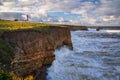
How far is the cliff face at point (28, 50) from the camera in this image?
795 inches

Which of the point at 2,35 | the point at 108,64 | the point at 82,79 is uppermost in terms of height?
the point at 2,35

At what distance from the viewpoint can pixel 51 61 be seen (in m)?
27.8

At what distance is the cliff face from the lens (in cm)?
2019

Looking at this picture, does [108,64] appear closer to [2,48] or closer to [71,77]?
[71,77]

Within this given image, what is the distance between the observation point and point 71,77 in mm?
22641

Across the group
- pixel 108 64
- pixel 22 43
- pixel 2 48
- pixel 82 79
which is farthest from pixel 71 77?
pixel 108 64

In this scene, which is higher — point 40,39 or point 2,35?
point 2,35

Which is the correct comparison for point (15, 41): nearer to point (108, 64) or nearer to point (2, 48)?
point (2, 48)

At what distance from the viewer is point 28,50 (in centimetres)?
2236

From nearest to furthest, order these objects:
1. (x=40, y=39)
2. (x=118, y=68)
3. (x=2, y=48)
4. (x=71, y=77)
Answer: (x=2, y=48) → (x=71, y=77) → (x=40, y=39) → (x=118, y=68)

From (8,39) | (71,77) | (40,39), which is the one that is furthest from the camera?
(40,39)

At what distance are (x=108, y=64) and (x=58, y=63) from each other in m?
5.84

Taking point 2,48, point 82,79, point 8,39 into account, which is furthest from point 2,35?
point 82,79

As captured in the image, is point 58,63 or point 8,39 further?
point 58,63
